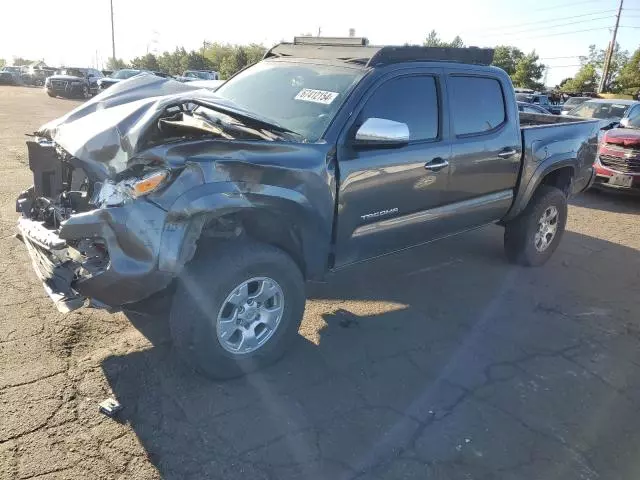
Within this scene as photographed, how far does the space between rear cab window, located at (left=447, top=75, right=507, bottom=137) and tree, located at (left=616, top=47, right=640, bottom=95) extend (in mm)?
47551

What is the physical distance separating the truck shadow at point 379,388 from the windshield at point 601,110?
8899mm

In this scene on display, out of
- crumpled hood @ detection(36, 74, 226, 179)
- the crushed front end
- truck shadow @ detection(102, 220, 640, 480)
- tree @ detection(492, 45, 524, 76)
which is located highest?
tree @ detection(492, 45, 524, 76)

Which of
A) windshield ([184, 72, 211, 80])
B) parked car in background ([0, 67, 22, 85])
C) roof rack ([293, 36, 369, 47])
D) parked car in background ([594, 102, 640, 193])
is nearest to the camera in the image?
roof rack ([293, 36, 369, 47])

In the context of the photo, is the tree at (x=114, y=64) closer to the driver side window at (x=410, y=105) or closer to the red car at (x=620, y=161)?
the red car at (x=620, y=161)

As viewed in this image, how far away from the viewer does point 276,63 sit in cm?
447

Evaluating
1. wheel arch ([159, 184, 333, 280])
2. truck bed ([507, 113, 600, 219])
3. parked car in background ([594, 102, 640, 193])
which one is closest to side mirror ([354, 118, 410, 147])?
wheel arch ([159, 184, 333, 280])

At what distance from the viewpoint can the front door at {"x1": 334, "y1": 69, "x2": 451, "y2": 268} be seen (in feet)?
11.9

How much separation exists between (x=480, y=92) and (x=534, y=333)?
209 cm

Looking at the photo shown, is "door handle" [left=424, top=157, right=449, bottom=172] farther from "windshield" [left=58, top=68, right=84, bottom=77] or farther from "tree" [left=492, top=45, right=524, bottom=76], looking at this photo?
"tree" [left=492, top=45, right=524, bottom=76]

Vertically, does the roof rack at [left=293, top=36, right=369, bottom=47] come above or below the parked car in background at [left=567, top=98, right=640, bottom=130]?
above

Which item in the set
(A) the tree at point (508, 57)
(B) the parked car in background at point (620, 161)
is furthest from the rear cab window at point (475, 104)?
(A) the tree at point (508, 57)

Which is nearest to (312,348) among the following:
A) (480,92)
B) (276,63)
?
(276,63)

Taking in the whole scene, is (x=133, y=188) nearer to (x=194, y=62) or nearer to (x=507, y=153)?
(x=507, y=153)

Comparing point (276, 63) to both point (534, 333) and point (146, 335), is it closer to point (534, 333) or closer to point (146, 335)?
point (146, 335)
